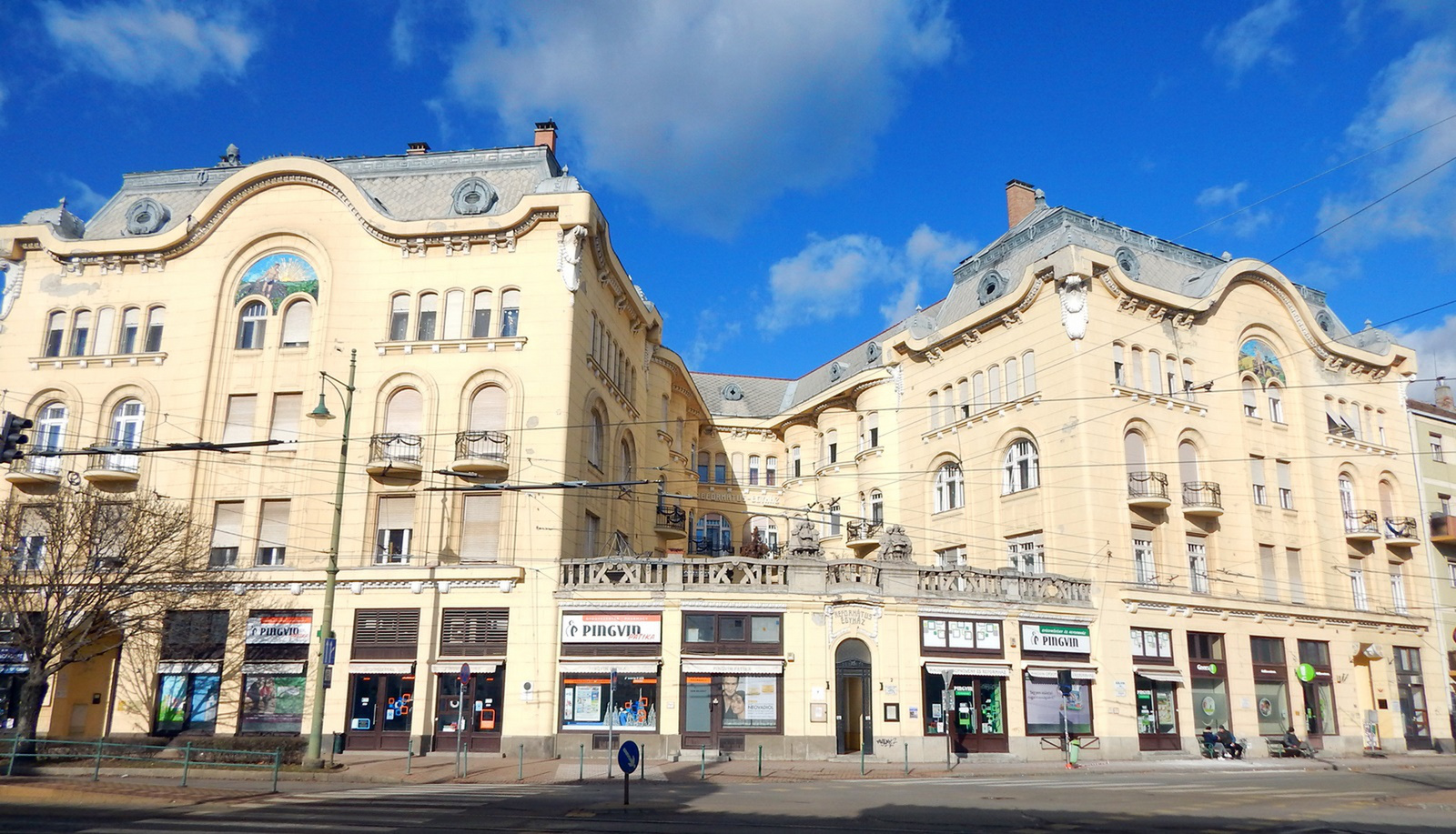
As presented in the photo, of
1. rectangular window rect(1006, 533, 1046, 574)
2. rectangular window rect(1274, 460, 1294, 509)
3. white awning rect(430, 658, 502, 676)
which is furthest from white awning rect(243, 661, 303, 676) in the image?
rectangular window rect(1274, 460, 1294, 509)

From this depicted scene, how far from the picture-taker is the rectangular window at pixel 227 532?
3391cm

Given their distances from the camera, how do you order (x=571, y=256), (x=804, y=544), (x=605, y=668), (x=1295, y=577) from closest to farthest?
(x=605, y=668), (x=804, y=544), (x=571, y=256), (x=1295, y=577)

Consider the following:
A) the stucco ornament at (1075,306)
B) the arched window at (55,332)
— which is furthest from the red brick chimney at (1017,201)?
the arched window at (55,332)

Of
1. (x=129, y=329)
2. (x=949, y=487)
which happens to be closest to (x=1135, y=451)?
(x=949, y=487)

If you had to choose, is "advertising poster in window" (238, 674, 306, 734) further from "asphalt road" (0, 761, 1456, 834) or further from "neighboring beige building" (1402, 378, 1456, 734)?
"neighboring beige building" (1402, 378, 1456, 734)

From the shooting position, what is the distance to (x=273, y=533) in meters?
33.8

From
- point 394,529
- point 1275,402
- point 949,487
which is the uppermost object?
point 1275,402

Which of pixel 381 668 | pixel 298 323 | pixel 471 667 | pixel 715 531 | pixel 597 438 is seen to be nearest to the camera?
pixel 471 667

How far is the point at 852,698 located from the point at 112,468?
25.5 meters

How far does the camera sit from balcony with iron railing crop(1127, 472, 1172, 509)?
37.0 meters

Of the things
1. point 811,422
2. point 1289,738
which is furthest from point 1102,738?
point 811,422

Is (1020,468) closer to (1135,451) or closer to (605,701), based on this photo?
(1135,451)

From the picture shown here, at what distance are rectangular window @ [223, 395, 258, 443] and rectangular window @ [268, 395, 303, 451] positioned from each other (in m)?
0.79

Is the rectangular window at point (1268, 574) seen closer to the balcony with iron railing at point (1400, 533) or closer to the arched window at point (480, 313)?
the balcony with iron railing at point (1400, 533)
